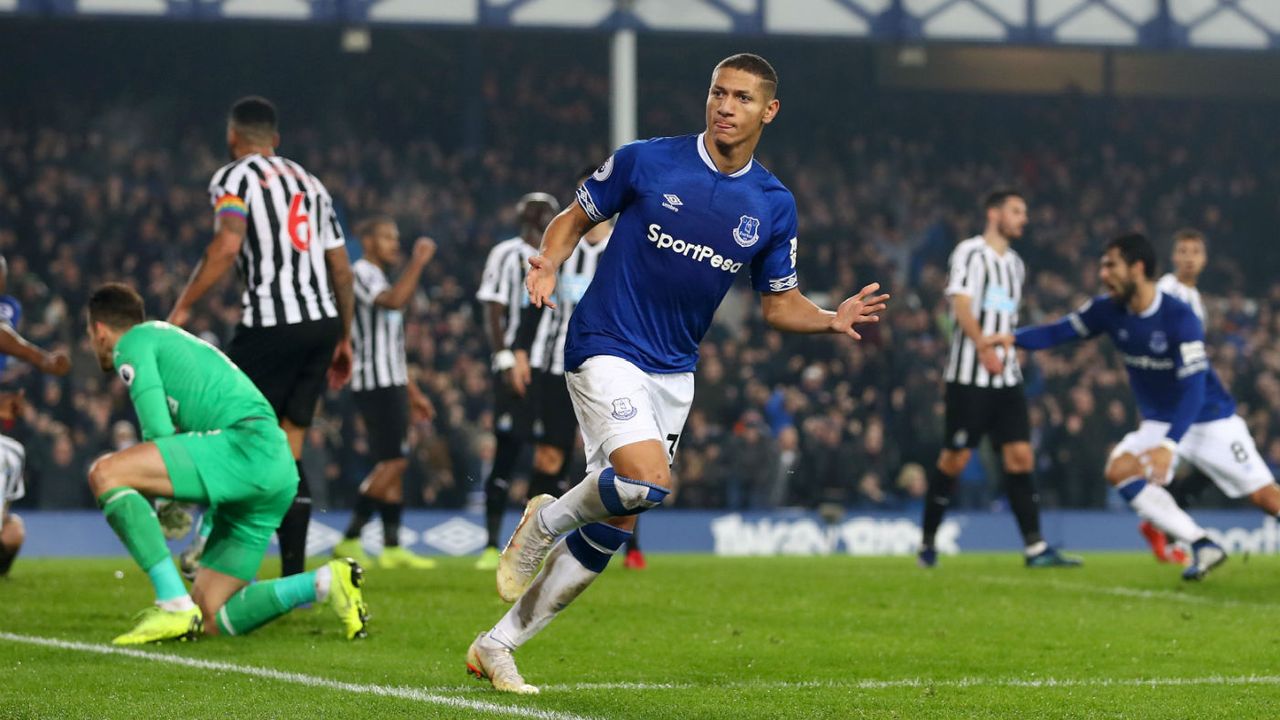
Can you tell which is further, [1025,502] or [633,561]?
[1025,502]

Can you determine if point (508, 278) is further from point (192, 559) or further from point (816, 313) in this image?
point (816, 313)

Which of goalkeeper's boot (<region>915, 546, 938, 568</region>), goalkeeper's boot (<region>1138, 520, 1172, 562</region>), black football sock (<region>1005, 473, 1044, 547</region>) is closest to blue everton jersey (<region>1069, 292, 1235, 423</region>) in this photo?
black football sock (<region>1005, 473, 1044, 547</region>)

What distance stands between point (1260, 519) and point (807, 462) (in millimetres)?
5017

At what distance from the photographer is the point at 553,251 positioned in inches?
240

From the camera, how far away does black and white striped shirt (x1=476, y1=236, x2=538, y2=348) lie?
12570 mm

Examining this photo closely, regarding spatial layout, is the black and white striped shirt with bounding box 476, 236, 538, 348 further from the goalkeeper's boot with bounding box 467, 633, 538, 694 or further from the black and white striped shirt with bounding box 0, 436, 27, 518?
the goalkeeper's boot with bounding box 467, 633, 538, 694

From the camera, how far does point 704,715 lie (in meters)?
5.73

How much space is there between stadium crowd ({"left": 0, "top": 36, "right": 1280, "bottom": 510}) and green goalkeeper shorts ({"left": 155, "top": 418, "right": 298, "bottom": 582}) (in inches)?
401

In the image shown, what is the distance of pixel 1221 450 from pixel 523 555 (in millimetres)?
6736

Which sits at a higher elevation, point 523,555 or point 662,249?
point 662,249

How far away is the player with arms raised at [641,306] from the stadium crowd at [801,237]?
12.3 metres

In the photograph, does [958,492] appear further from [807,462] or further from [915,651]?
[915,651]

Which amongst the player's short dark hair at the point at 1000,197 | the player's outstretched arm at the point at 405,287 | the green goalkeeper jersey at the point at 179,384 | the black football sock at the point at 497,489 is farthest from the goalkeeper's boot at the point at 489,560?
the green goalkeeper jersey at the point at 179,384

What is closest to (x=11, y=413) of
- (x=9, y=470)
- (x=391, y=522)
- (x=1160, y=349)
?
(x=9, y=470)
